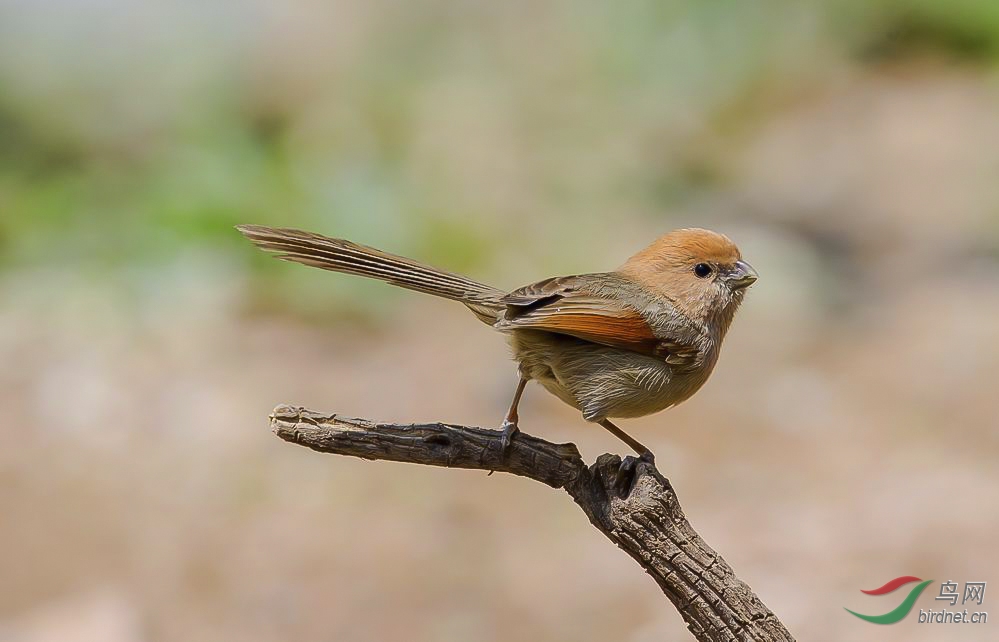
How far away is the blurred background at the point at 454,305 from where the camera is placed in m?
5.86

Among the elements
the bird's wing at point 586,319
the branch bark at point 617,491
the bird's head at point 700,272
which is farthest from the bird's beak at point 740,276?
the branch bark at point 617,491

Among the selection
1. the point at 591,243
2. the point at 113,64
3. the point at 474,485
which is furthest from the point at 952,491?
the point at 113,64

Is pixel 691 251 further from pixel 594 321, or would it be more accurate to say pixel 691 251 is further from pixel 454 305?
pixel 454 305

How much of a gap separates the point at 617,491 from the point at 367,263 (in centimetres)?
112

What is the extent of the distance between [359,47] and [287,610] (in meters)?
5.76

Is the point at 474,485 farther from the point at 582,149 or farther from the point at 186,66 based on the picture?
the point at 186,66

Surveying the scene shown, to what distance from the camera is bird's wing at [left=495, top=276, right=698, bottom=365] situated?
12.4 feet

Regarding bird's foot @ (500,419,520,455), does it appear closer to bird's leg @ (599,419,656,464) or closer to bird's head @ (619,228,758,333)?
bird's leg @ (599,419,656,464)

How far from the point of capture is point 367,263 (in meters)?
3.80

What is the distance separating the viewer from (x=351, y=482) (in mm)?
6621

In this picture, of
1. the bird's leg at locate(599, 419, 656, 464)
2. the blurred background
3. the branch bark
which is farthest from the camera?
the blurred background

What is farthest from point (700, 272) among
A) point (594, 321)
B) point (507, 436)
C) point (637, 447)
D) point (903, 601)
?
point (903, 601)

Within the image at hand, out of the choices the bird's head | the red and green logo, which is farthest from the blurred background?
the bird's head

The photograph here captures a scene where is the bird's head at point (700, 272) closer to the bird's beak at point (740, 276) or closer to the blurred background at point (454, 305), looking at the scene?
the bird's beak at point (740, 276)
